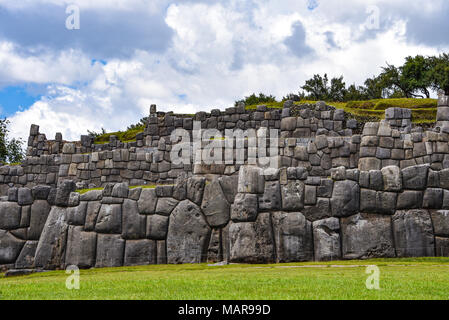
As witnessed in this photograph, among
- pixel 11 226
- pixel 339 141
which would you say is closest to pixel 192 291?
pixel 11 226

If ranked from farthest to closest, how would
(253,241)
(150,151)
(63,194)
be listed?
(150,151)
(63,194)
(253,241)

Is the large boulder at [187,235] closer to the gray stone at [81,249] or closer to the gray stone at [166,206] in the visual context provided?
the gray stone at [166,206]

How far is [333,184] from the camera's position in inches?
492

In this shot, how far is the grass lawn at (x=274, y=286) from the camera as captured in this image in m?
7.03

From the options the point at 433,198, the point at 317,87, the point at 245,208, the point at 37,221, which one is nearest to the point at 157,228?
the point at 245,208

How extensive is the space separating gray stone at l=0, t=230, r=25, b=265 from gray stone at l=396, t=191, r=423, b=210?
9.92m

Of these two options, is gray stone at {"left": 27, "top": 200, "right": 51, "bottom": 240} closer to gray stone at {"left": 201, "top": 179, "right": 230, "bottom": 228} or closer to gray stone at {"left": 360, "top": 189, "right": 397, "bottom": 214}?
gray stone at {"left": 201, "top": 179, "right": 230, "bottom": 228}

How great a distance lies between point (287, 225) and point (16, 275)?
6.51m

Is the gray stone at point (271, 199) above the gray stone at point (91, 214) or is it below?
above

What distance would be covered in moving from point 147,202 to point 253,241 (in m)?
2.90

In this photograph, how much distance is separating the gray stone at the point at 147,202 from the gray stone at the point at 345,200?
169 inches

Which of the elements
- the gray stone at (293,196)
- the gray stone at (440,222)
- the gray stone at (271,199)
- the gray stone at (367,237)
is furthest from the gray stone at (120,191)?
the gray stone at (440,222)

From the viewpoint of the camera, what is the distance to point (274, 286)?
7.82 metres

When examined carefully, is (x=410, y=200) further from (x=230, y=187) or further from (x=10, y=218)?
(x=10, y=218)
